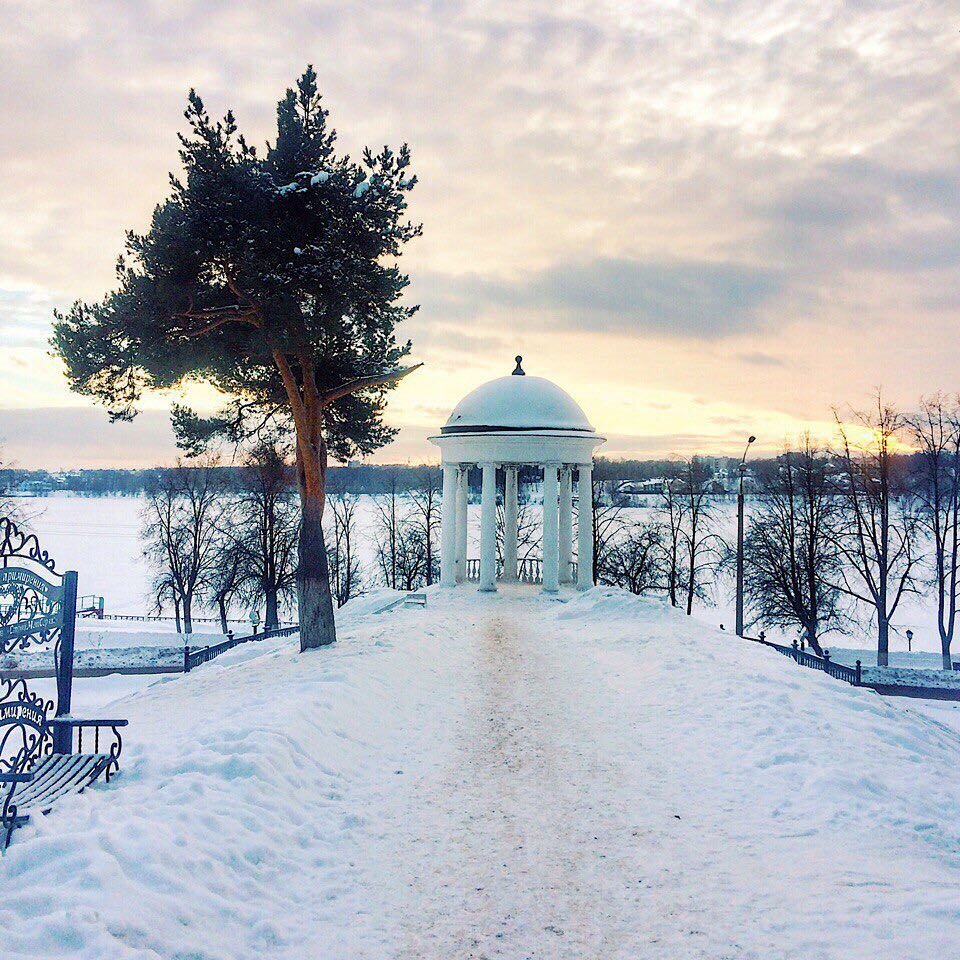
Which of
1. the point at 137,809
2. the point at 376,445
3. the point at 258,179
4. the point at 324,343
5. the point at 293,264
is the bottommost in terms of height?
the point at 137,809

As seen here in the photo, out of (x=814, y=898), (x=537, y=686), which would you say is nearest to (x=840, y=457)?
(x=537, y=686)

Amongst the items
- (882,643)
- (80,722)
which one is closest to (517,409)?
(882,643)

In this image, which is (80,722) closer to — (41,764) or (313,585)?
(41,764)

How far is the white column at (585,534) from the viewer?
23.8m

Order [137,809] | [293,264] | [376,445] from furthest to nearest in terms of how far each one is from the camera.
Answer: [376,445]
[293,264]
[137,809]

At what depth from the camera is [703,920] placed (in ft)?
14.4

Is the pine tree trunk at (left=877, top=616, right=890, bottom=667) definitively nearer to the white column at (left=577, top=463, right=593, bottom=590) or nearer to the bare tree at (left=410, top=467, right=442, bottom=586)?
the white column at (left=577, top=463, right=593, bottom=590)

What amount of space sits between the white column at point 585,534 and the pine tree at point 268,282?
11110 millimetres

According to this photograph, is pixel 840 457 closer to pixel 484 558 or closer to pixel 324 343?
pixel 484 558

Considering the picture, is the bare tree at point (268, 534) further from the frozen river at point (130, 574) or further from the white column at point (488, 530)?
the white column at point (488, 530)

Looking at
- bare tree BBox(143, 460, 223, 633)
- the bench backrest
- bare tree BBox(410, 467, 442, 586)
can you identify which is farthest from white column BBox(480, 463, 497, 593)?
the bench backrest

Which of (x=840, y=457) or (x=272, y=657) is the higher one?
(x=840, y=457)

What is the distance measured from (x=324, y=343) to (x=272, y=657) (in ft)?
23.1

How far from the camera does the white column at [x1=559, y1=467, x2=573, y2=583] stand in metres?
25.9
